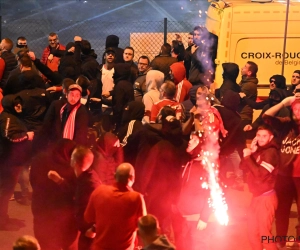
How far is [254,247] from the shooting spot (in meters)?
7.61

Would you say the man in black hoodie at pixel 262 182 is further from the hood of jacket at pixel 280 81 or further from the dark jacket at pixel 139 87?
the dark jacket at pixel 139 87

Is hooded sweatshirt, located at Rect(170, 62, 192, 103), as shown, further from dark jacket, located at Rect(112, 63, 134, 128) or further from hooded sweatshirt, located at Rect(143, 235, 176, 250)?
hooded sweatshirt, located at Rect(143, 235, 176, 250)

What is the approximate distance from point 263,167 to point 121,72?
4415 mm

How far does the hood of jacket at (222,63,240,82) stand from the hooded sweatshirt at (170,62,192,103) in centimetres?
64

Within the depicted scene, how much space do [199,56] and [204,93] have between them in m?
3.15

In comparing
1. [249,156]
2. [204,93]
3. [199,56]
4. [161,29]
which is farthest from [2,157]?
[161,29]

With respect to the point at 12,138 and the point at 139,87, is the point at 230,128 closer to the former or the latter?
the point at 139,87

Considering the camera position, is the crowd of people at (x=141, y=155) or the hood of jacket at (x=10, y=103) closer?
the crowd of people at (x=141, y=155)

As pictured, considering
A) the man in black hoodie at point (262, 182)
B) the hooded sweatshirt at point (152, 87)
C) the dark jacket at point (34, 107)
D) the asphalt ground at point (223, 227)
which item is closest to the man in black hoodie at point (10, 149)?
the asphalt ground at point (223, 227)

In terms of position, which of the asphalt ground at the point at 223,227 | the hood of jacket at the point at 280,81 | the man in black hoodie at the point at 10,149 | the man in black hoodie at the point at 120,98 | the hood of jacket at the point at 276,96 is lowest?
the asphalt ground at the point at 223,227

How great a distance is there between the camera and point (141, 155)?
26.5ft

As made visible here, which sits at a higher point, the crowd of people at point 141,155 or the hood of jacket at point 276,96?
the hood of jacket at point 276,96

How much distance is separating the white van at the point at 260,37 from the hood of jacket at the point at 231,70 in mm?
830

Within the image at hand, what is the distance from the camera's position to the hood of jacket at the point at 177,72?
420 inches
